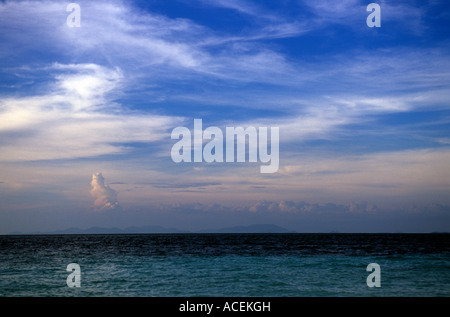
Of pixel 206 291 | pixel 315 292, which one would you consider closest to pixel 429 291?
pixel 315 292

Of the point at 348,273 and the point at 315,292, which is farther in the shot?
the point at 348,273

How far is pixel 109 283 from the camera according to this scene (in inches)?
965

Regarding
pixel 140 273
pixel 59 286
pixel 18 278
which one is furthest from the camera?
pixel 140 273

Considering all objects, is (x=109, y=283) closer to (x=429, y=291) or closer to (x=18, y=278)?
(x=18, y=278)

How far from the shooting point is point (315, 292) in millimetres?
21125

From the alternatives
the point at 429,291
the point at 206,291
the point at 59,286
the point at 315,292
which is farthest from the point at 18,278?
the point at 429,291
